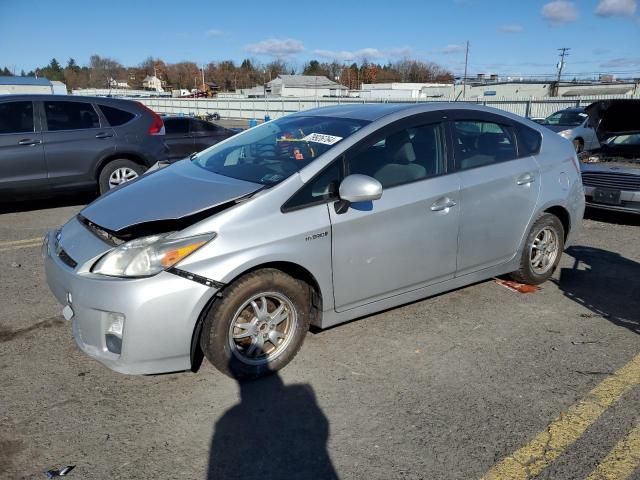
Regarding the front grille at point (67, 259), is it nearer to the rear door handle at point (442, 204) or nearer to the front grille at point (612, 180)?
the rear door handle at point (442, 204)

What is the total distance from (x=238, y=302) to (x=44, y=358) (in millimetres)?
1499

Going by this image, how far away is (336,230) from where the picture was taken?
3.29 meters

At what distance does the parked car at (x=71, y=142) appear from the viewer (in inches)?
279

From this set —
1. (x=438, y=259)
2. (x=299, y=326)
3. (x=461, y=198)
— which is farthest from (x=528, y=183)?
(x=299, y=326)

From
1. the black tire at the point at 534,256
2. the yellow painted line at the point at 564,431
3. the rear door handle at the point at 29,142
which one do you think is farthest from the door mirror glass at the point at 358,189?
the rear door handle at the point at 29,142

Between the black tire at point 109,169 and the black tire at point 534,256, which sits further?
the black tire at point 109,169

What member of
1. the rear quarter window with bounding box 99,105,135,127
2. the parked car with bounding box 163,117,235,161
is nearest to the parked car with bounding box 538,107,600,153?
the parked car with bounding box 163,117,235,161

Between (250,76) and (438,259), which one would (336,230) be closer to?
(438,259)

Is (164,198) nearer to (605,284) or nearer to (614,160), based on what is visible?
(605,284)

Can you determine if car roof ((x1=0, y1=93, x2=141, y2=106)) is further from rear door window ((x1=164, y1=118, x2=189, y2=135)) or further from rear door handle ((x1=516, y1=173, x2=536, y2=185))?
rear door handle ((x1=516, y1=173, x2=536, y2=185))

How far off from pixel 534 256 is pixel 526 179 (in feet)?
2.51

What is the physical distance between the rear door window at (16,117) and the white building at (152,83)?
391 feet

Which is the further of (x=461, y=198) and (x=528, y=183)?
(x=528, y=183)

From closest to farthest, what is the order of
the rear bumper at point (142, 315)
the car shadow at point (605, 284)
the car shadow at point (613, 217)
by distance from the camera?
the rear bumper at point (142, 315) < the car shadow at point (605, 284) < the car shadow at point (613, 217)
